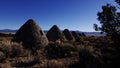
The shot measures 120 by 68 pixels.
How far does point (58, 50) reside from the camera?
21547 millimetres

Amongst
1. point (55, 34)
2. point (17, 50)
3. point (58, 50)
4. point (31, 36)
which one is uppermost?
point (55, 34)

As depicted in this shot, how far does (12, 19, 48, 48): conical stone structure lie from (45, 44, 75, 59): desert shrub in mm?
1017

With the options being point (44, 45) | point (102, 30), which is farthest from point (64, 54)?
point (102, 30)

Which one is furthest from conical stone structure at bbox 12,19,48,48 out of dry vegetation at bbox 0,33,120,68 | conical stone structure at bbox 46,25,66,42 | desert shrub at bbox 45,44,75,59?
conical stone structure at bbox 46,25,66,42

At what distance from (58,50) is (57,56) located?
77.1 inches

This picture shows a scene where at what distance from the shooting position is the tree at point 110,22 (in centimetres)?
1578

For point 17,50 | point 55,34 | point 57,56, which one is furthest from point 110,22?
point 55,34

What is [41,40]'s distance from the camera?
22.7 m

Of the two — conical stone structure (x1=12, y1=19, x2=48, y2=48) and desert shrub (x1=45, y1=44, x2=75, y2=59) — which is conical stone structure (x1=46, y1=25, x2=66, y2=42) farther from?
desert shrub (x1=45, y1=44, x2=75, y2=59)

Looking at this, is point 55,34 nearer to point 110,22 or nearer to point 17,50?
point 17,50

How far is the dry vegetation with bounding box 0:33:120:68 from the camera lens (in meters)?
14.0

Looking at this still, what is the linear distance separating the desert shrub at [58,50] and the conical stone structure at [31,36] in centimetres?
102

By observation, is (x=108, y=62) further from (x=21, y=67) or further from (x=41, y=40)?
(x=41, y=40)

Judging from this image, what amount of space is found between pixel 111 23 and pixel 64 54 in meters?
6.04
